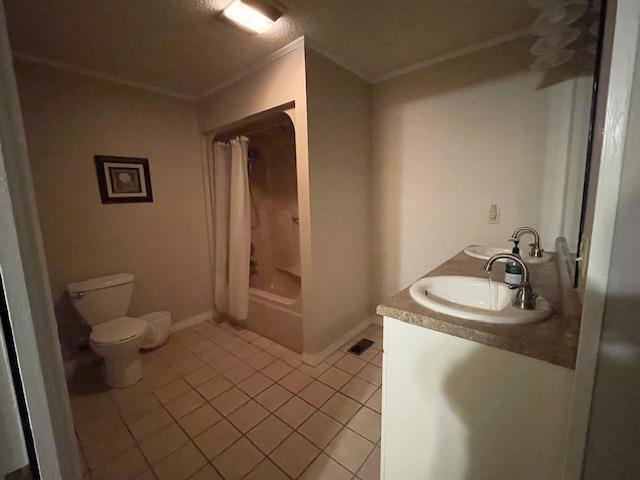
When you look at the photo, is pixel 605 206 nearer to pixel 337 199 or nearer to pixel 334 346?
pixel 337 199

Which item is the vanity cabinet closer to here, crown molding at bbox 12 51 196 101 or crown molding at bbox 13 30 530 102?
crown molding at bbox 13 30 530 102

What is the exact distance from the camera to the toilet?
172 cm

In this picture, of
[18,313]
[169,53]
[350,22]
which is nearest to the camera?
[18,313]

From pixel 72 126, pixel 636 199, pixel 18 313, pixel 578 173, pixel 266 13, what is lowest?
pixel 18 313

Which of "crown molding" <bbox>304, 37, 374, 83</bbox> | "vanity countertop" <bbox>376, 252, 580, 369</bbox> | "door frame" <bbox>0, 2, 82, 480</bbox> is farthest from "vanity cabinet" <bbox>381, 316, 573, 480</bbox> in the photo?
"crown molding" <bbox>304, 37, 374, 83</bbox>

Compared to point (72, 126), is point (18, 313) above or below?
below

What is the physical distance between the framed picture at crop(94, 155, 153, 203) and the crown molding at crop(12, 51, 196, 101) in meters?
0.61

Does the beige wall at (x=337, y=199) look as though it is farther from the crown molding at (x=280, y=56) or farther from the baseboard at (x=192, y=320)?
the baseboard at (x=192, y=320)

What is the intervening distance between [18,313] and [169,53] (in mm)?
2179

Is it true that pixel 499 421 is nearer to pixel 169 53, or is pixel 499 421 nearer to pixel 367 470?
pixel 367 470

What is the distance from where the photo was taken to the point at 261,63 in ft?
6.39

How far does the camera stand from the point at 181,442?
54.7 inches

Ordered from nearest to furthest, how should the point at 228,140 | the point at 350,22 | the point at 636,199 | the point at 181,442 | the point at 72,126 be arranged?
the point at 636,199 → the point at 181,442 → the point at 350,22 → the point at 72,126 → the point at 228,140

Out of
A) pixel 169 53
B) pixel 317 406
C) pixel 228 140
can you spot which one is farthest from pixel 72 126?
pixel 317 406
